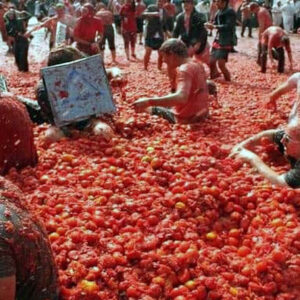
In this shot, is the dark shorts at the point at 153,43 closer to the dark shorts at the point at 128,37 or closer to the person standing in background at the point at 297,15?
the dark shorts at the point at 128,37

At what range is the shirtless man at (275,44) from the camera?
41.9ft

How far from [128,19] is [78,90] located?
1018cm

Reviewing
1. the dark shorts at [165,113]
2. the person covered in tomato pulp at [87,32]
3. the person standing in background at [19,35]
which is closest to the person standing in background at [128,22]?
the person standing in background at [19,35]

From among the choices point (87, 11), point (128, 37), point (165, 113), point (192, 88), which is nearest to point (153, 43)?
point (87, 11)

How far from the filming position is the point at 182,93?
6598 mm

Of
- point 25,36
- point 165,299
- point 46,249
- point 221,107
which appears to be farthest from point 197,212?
point 25,36

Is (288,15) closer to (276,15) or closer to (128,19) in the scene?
(276,15)

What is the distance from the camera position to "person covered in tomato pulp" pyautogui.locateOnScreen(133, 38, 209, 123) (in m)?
6.56

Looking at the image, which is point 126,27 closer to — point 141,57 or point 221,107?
point 141,57

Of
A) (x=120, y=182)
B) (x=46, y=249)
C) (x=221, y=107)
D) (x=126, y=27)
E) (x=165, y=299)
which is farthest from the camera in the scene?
(x=126, y=27)

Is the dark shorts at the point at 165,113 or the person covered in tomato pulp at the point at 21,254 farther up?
the person covered in tomato pulp at the point at 21,254

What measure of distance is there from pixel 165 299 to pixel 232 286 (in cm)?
50

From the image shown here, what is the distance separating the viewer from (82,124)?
21.6 feet

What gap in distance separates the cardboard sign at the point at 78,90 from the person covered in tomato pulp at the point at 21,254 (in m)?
3.75
